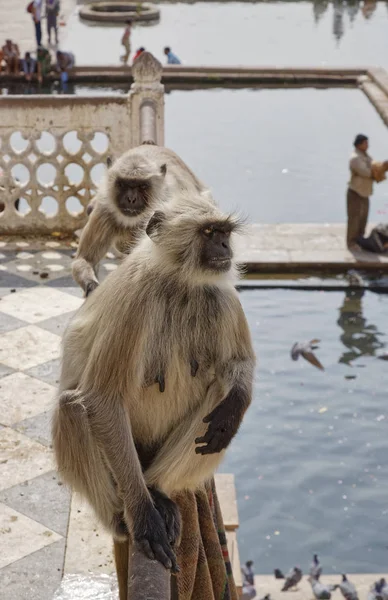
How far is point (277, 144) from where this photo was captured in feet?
64.9

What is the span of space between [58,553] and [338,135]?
17.3 metres

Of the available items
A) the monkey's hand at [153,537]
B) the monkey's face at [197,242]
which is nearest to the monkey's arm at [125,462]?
the monkey's hand at [153,537]

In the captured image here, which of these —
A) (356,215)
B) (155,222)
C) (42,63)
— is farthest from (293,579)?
(42,63)

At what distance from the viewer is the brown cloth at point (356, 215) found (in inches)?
468

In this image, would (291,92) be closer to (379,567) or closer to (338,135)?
(338,135)

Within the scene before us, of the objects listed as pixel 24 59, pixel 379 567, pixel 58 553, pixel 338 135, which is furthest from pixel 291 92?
pixel 58 553

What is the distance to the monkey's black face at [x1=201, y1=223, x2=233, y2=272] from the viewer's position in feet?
10.1

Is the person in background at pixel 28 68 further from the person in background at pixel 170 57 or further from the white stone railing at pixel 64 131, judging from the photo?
the white stone railing at pixel 64 131

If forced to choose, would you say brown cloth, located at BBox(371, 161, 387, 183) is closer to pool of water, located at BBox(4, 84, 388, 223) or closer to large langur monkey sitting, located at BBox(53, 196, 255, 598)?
pool of water, located at BBox(4, 84, 388, 223)

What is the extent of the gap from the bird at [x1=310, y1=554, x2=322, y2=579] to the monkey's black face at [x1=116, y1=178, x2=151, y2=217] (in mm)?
3205

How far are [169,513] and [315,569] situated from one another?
4248 mm

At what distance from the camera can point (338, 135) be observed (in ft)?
67.5

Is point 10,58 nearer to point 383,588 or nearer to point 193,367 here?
point 383,588

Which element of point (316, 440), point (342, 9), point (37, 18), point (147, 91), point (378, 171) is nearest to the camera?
point (147, 91)
